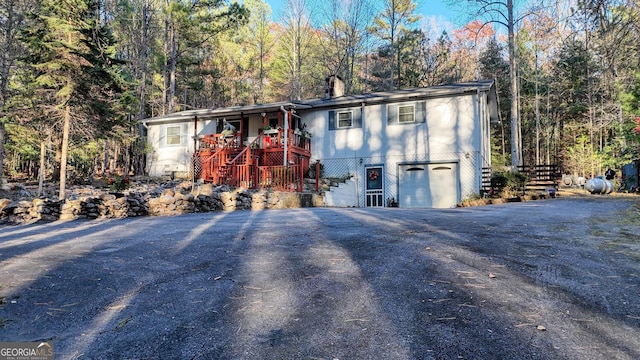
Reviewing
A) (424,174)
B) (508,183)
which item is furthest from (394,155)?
(508,183)

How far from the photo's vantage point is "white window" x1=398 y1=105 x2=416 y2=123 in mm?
14398

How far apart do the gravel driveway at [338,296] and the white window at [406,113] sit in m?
9.81

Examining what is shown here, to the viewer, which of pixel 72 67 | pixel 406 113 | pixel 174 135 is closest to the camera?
pixel 72 67

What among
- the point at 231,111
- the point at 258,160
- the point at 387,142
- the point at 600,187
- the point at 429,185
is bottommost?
the point at 600,187

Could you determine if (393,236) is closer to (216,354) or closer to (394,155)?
(216,354)

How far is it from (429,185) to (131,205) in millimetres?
10681

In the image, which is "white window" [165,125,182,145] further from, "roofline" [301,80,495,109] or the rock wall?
the rock wall

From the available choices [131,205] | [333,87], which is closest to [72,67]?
[131,205]

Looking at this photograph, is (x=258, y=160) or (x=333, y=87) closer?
(x=258, y=160)

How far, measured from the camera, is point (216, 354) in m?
2.07

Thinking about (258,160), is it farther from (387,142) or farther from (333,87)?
(333,87)

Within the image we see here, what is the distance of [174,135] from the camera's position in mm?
18156

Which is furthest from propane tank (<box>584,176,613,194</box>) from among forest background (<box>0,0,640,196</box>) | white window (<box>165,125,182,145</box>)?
white window (<box>165,125,182,145</box>)

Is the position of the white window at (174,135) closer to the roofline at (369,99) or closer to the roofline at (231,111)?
the roofline at (231,111)
